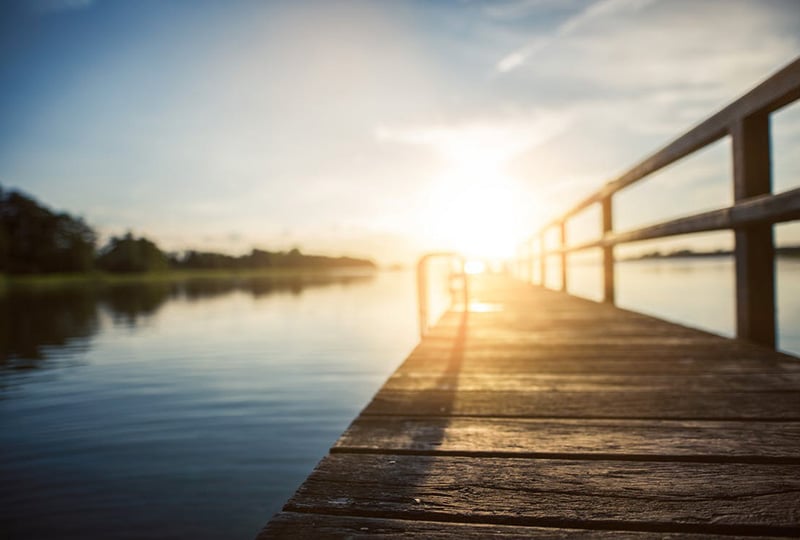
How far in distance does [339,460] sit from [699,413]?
1.19 metres

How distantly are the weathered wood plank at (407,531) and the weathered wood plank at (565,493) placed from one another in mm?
23

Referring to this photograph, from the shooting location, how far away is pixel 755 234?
7.66 feet

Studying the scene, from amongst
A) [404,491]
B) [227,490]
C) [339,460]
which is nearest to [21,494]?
[227,490]

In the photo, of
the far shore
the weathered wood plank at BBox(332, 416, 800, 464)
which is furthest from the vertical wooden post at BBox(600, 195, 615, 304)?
the far shore

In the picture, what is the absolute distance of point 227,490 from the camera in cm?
318

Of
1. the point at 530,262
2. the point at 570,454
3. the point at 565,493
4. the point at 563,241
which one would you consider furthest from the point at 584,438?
the point at 530,262

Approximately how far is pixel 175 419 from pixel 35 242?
81727mm

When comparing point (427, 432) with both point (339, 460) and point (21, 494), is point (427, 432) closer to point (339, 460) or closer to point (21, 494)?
point (339, 460)

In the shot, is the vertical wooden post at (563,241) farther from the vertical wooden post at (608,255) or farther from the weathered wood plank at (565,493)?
the weathered wood plank at (565,493)

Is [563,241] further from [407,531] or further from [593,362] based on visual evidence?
[407,531]

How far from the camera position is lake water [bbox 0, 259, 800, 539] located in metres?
2.91

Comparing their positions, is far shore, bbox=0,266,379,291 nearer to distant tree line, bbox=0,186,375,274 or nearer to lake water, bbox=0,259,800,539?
distant tree line, bbox=0,186,375,274

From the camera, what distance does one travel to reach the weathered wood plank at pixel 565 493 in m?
0.94

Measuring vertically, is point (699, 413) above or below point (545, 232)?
below
